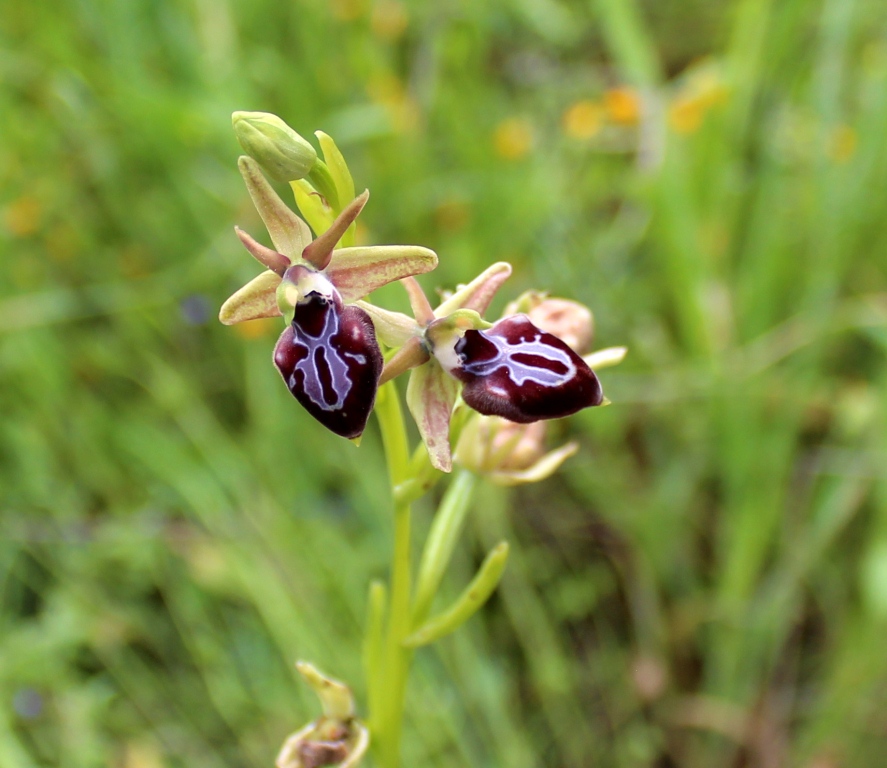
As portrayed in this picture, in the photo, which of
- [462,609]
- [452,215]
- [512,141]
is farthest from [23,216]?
[462,609]

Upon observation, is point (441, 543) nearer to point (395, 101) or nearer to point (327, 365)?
point (327, 365)

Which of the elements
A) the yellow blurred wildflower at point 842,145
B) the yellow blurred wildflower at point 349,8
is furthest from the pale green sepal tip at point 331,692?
the yellow blurred wildflower at point 349,8

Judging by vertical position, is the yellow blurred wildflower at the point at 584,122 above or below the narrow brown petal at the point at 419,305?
below

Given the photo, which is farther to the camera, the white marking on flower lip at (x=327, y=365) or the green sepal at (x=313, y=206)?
the green sepal at (x=313, y=206)

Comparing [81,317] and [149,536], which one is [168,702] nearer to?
[149,536]

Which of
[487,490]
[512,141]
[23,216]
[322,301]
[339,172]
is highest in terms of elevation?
[339,172]

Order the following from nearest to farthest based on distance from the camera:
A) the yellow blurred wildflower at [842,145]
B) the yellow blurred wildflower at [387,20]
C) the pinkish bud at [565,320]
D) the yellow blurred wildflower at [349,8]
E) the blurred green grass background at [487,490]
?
the pinkish bud at [565,320] < the blurred green grass background at [487,490] < the yellow blurred wildflower at [842,145] < the yellow blurred wildflower at [349,8] < the yellow blurred wildflower at [387,20]

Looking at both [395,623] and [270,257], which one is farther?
[395,623]

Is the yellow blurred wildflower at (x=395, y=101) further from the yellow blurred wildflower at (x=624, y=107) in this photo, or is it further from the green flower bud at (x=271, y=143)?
the green flower bud at (x=271, y=143)
